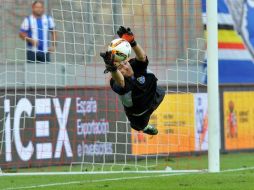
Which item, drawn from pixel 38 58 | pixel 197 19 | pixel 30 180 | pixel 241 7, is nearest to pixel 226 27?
pixel 241 7

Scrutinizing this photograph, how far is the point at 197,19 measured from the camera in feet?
53.1

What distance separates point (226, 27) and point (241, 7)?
27.5 inches

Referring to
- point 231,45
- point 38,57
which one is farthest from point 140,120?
point 231,45

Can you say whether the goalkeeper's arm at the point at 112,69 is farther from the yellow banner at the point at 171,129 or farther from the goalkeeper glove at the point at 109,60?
the yellow banner at the point at 171,129

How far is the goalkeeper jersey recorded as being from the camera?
39.6 ft

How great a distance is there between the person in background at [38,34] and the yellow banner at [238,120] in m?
4.84

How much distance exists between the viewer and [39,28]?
1585cm

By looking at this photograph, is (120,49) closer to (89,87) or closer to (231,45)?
(89,87)

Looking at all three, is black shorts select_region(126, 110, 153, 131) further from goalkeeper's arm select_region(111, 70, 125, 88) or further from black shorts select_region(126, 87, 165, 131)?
goalkeeper's arm select_region(111, 70, 125, 88)

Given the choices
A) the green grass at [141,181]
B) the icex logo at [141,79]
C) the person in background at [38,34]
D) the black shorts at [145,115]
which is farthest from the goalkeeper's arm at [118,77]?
the person in background at [38,34]

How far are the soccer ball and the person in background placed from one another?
4247 mm

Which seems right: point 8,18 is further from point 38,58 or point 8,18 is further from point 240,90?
point 240,90

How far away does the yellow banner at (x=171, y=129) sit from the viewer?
17.0 m

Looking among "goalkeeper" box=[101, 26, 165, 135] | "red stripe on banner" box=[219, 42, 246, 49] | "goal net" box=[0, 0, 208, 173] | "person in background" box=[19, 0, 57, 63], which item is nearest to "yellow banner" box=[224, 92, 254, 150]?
"red stripe on banner" box=[219, 42, 246, 49]
